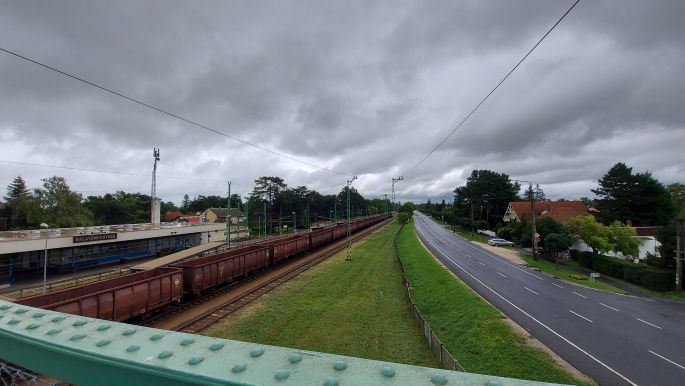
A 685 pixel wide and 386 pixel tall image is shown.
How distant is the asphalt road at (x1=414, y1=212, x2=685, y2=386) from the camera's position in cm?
1253

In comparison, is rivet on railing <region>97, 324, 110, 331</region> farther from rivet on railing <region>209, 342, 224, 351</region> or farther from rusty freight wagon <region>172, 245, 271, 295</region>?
rusty freight wagon <region>172, 245, 271, 295</region>

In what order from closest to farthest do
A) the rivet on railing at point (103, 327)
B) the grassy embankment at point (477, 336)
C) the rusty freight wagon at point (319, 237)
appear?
the rivet on railing at point (103, 327)
the grassy embankment at point (477, 336)
the rusty freight wagon at point (319, 237)

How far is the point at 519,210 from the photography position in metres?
67.9

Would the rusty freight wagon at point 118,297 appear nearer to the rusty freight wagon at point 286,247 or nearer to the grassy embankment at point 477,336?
the rusty freight wagon at point 286,247

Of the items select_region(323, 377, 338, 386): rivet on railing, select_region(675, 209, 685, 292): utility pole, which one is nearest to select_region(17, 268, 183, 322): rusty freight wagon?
select_region(323, 377, 338, 386): rivet on railing

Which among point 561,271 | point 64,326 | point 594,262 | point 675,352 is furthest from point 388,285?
point 594,262

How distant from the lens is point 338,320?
15742 millimetres

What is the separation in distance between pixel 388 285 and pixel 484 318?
294 inches

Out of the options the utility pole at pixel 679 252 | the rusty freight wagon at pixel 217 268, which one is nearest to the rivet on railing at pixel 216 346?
the rusty freight wagon at pixel 217 268

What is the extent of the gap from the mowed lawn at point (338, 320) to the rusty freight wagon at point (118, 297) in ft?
11.0

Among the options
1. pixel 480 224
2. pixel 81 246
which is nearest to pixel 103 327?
pixel 81 246

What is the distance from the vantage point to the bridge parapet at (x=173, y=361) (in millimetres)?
1565

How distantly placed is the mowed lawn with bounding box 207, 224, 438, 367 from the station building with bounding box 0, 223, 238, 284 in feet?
61.9

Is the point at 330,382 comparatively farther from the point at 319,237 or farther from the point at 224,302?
the point at 319,237
